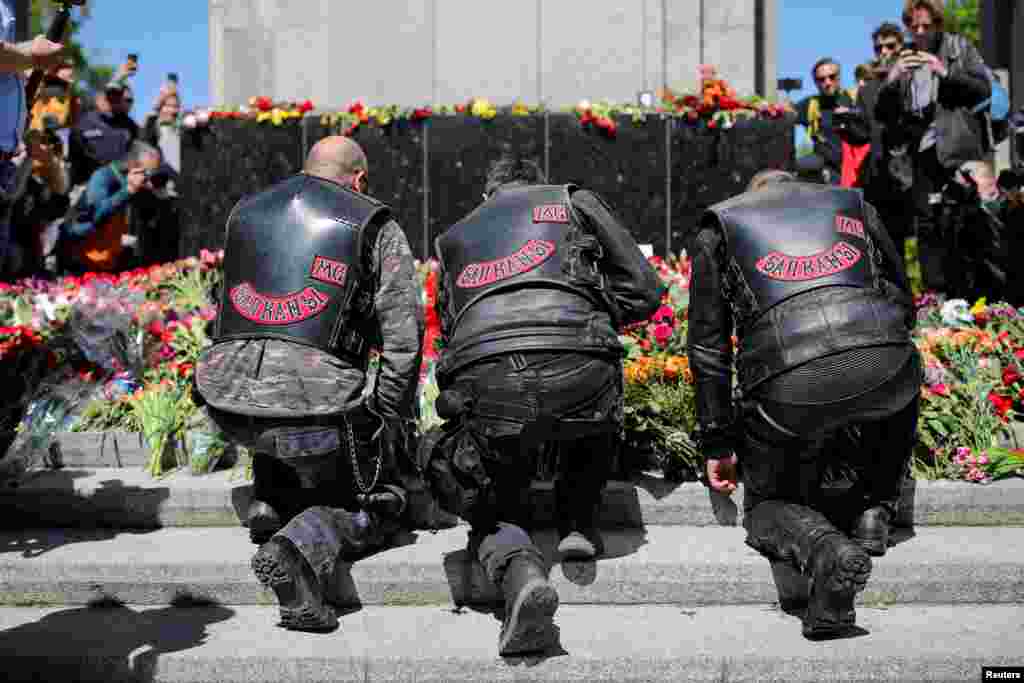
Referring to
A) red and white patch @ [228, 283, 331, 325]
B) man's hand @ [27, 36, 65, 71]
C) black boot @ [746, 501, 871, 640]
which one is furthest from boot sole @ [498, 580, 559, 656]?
man's hand @ [27, 36, 65, 71]

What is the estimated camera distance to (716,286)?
467cm

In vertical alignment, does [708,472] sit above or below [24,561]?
above

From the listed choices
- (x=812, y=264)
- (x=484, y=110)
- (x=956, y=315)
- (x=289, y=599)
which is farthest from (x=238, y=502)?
(x=484, y=110)

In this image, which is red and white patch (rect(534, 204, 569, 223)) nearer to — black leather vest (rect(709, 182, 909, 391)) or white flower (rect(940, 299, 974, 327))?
black leather vest (rect(709, 182, 909, 391))

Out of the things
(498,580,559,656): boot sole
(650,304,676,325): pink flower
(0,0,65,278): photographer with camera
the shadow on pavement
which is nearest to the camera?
(0,0,65,278): photographer with camera

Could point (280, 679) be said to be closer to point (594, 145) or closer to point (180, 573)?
point (180, 573)

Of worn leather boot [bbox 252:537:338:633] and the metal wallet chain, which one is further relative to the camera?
the metal wallet chain

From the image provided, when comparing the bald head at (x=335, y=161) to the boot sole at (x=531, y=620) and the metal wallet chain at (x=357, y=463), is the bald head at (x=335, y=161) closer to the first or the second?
the metal wallet chain at (x=357, y=463)

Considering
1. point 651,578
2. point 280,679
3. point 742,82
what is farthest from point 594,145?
point 280,679

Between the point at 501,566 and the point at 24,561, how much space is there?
223 cm

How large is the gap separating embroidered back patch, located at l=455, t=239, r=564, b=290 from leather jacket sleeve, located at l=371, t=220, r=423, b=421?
1.05 ft

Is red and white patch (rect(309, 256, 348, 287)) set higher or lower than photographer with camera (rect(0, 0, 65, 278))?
lower

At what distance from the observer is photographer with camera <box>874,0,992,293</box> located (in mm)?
8859

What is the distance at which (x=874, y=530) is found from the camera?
4.61m
